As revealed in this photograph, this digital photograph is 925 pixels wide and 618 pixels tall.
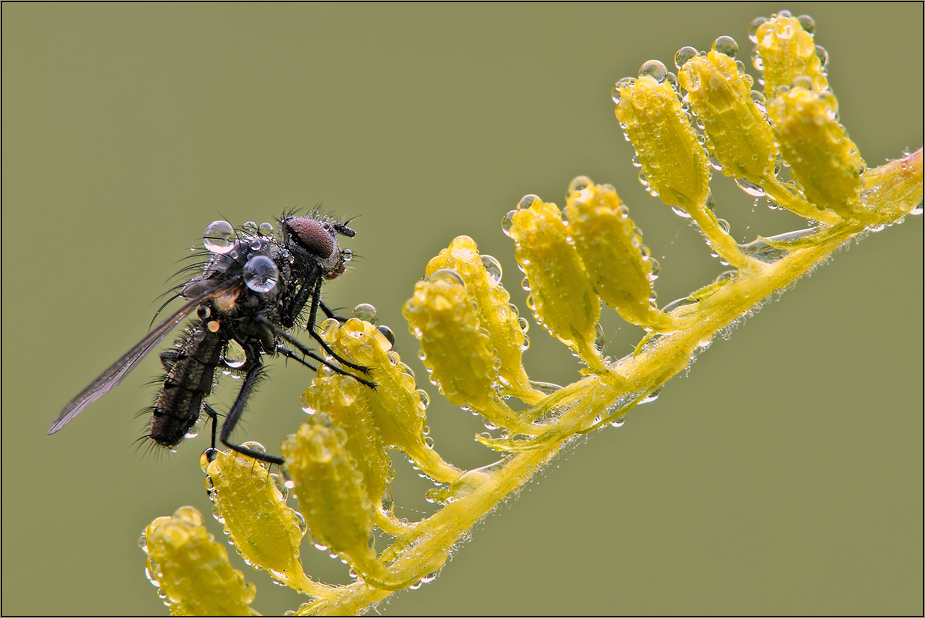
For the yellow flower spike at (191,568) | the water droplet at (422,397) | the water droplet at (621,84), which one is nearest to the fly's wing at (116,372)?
the yellow flower spike at (191,568)

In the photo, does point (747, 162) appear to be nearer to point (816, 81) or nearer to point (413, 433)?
point (816, 81)

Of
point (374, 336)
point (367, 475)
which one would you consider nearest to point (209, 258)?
point (374, 336)

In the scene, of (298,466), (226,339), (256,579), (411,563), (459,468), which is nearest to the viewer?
(298,466)

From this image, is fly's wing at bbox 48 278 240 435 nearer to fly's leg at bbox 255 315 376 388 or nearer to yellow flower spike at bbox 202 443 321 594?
fly's leg at bbox 255 315 376 388

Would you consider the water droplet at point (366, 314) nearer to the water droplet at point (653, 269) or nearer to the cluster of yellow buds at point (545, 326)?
the cluster of yellow buds at point (545, 326)

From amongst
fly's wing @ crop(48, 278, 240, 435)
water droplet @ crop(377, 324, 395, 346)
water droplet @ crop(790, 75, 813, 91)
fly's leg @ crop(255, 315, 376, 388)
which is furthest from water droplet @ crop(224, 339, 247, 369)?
water droplet @ crop(790, 75, 813, 91)

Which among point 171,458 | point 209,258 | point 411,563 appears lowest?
point 411,563

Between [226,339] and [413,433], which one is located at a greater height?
[226,339]
